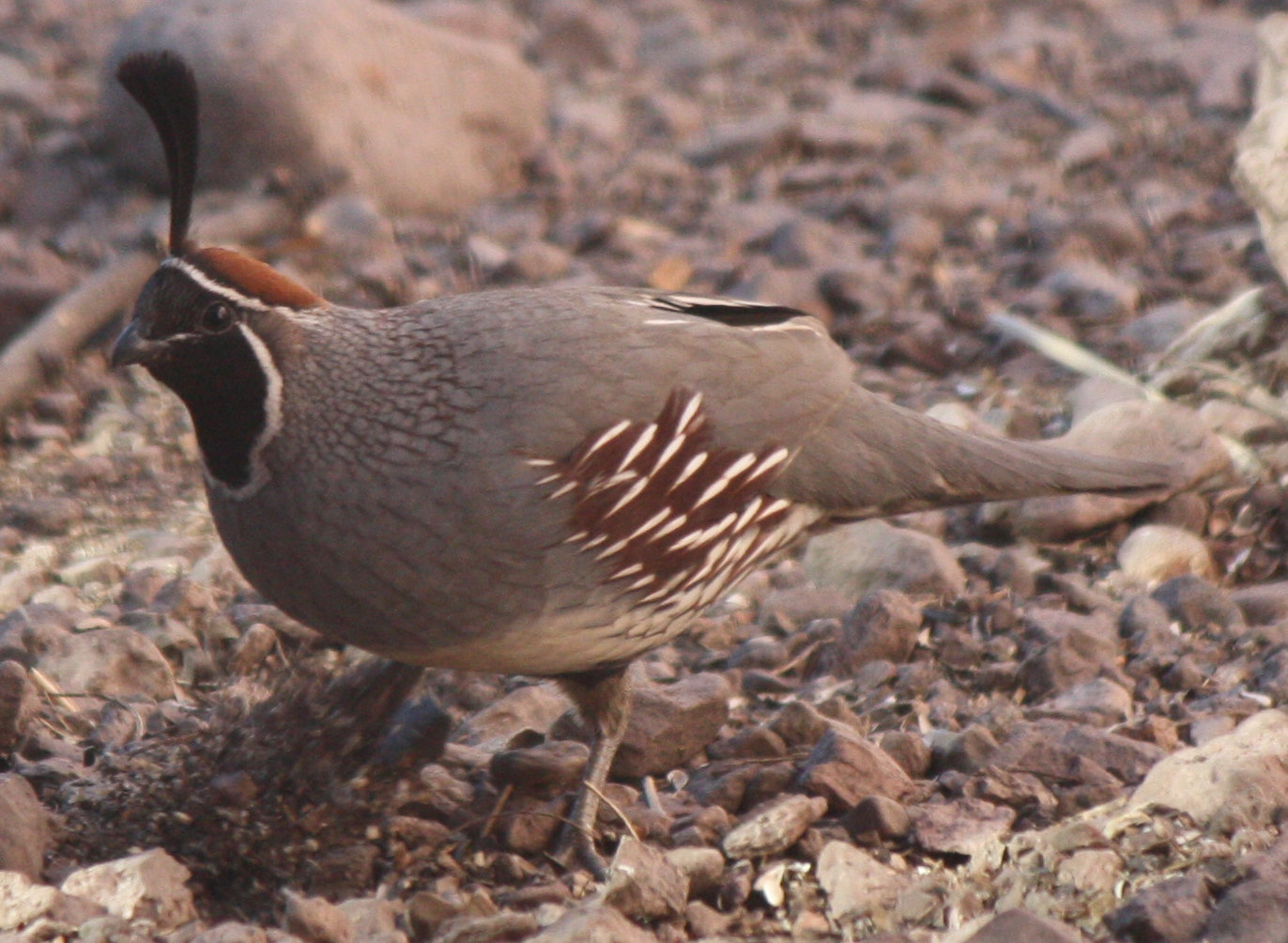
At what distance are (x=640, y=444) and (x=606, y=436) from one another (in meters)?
0.08

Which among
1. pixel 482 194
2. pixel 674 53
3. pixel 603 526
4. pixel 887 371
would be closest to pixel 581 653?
pixel 603 526

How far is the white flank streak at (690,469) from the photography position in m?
3.88

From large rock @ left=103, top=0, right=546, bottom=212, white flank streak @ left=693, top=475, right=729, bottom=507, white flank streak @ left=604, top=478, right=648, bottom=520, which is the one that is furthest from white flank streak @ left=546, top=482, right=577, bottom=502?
large rock @ left=103, top=0, right=546, bottom=212

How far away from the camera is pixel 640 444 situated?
3803 mm

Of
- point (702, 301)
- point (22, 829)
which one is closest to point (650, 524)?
point (702, 301)

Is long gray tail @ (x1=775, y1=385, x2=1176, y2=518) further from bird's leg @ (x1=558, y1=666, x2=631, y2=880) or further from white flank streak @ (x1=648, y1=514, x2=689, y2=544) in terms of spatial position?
bird's leg @ (x1=558, y1=666, x2=631, y2=880)

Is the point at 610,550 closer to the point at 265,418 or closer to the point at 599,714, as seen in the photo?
the point at 599,714

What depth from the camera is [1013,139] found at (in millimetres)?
8461

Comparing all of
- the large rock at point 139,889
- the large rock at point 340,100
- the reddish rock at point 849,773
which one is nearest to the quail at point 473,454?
the reddish rock at point 849,773

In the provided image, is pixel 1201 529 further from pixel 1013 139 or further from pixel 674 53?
pixel 674 53

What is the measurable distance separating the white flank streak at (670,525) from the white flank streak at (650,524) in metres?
0.02

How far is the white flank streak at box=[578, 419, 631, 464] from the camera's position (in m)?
3.73

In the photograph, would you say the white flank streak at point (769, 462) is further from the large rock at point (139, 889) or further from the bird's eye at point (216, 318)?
the large rock at point (139, 889)

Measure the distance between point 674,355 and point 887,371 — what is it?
2610mm
